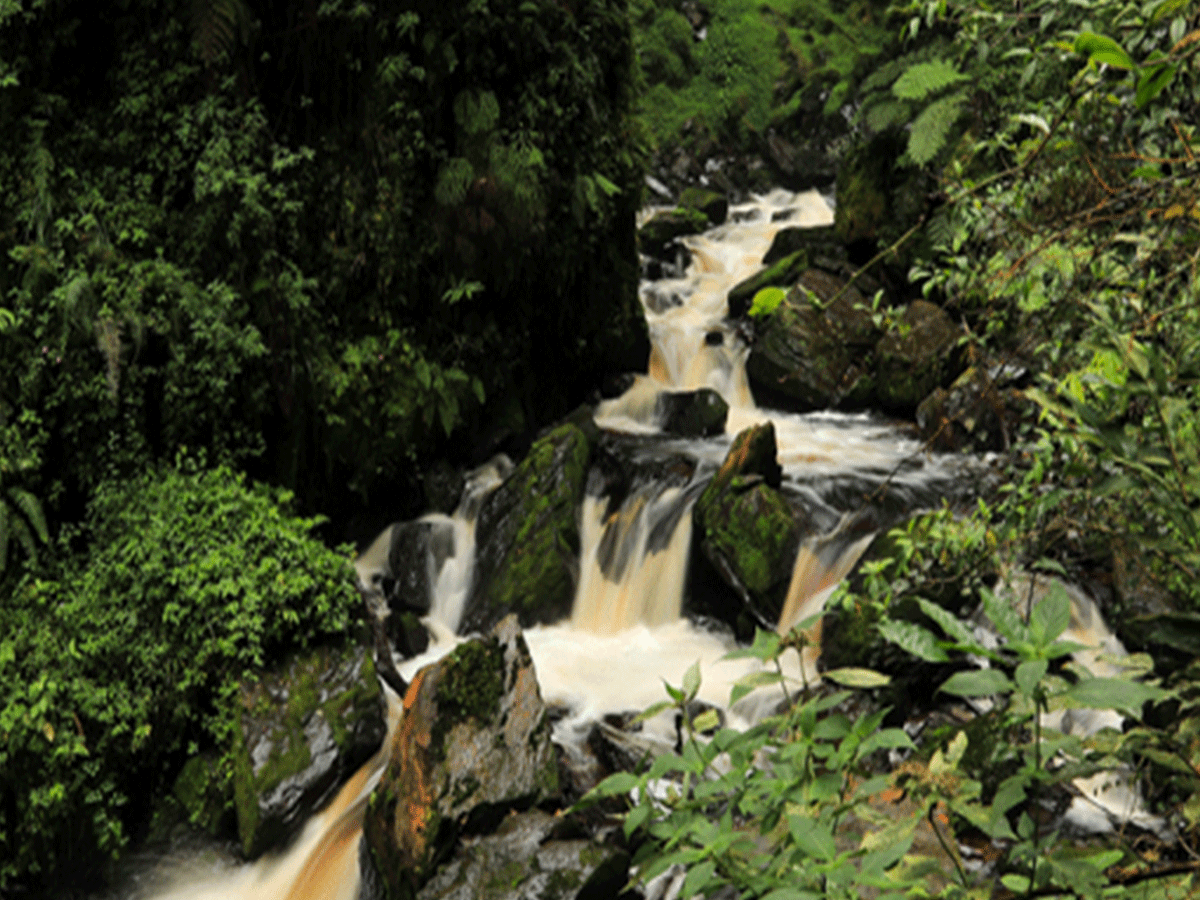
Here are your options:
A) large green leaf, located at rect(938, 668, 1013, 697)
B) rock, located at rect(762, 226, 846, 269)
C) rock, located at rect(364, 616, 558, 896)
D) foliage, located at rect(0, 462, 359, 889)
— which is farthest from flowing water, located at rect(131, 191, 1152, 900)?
large green leaf, located at rect(938, 668, 1013, 697)

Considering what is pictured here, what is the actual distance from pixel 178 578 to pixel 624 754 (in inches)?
120

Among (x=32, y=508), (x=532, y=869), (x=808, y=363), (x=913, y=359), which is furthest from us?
(x=808, y=363)

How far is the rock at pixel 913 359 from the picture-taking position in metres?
9.80

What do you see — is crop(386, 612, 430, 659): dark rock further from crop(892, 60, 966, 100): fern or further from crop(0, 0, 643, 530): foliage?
crop(892, 60, 966, 100): fern

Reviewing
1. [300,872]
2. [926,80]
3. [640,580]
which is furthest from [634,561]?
[926,80]

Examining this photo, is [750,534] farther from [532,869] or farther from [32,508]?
[32,508]

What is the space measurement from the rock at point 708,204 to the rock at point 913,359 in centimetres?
713

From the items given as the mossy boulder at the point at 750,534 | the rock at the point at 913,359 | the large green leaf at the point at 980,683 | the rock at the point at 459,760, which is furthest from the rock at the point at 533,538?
the large green leaf at the point at 980,683

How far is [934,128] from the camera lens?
982cm

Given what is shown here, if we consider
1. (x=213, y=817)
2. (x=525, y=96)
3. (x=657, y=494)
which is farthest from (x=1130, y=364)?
(x=525, y=96)

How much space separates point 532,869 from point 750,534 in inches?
137

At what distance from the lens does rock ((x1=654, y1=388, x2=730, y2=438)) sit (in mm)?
9672

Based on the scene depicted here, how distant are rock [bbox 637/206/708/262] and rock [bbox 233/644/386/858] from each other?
407 inches

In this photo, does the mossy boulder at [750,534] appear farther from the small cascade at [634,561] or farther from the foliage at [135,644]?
the foliage at [135,644]
